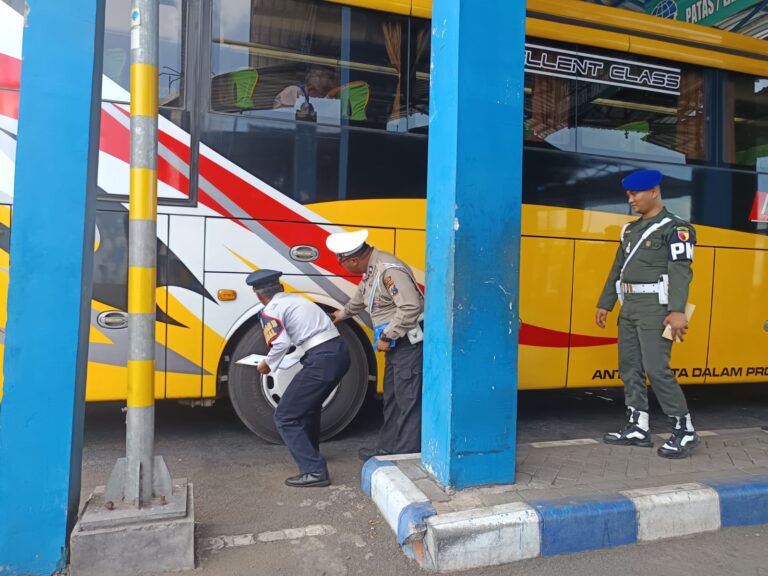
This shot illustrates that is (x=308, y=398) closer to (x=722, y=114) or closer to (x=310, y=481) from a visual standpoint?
(x=310, y=481)

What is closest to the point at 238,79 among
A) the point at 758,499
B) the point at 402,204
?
the point at 402,204

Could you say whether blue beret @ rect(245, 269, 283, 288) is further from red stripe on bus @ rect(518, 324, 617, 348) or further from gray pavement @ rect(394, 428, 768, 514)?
red stripe on bus @ rect(518, 324, 617, 348)

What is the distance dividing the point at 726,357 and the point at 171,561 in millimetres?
4919

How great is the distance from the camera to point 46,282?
99.9 inches

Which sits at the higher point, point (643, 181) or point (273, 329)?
point (643, 181)

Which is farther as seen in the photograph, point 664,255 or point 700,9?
point 700,9

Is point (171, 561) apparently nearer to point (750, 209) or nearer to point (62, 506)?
point (62, 506)

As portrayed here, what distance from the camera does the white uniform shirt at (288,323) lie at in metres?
3.65

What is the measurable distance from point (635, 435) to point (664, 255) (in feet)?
4.03

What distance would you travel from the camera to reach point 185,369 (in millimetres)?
4152

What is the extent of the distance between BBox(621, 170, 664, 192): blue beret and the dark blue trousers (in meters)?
2.22

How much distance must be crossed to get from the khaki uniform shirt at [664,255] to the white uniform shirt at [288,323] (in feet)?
6.96

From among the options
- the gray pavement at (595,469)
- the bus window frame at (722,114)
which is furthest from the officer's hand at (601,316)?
the bus window frame at (722,114)

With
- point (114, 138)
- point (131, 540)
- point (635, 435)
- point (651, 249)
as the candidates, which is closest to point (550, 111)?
point (651, 249)
